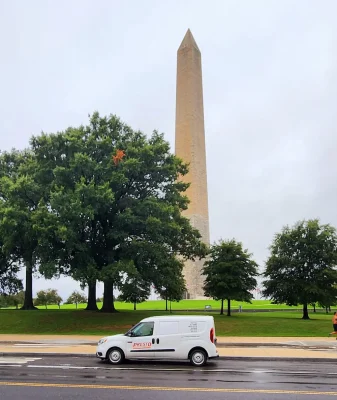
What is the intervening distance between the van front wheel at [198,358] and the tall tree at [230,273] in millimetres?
21019

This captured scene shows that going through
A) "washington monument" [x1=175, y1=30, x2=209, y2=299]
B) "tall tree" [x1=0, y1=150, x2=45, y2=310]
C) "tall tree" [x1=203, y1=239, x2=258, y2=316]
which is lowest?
"tall tree" [x1=203, y1=239, x2=258, y2=316]

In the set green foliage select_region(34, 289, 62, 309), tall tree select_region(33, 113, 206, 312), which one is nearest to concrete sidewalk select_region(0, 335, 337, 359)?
tall tree select_region(33, 113, 206, 312)

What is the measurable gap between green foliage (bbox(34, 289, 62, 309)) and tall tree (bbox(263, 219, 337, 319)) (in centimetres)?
5607

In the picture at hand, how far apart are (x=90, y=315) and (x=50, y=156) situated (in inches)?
456

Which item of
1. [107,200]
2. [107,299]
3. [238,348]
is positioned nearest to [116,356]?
[238,348]

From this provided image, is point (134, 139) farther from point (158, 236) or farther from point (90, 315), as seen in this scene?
point (90, 315)

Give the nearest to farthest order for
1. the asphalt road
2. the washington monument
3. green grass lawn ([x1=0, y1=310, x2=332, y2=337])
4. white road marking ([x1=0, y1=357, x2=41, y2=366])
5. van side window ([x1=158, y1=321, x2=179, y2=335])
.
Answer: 1. the asphalt road
2. van side window ([x1=158, y1=321, x2=179, y2=335])
3. white road marking ([x1=0, y1=357, x2=41, y2=366])
4. green grass lawn ([x1=0, y1=310, x2=332, y2=337])
5. the washington monument

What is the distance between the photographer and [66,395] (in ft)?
29.5

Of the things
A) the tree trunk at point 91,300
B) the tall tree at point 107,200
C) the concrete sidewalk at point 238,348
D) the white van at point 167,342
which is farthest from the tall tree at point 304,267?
the white van at point 167,342

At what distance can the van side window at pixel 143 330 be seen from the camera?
1438cm

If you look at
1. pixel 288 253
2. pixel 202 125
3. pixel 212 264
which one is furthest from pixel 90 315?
pixel 202 125

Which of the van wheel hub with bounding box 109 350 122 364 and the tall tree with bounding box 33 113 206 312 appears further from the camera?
the tall tree with bounding box 33 113 206 312

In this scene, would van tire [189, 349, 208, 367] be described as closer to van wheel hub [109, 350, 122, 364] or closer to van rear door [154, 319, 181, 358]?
van rear door [154, 319, 181, 358]

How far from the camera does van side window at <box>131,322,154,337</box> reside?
47.2 ft
